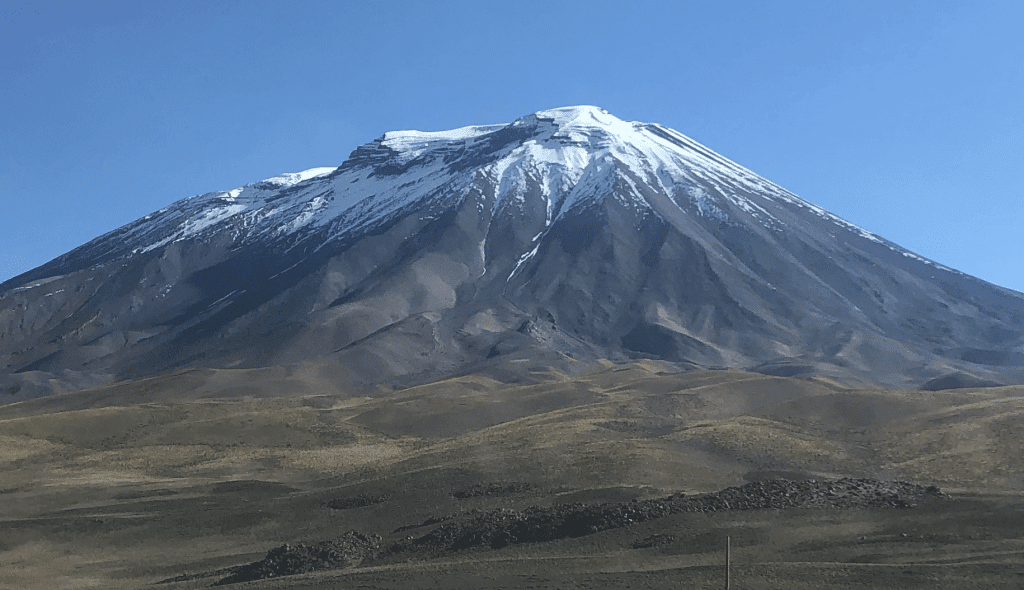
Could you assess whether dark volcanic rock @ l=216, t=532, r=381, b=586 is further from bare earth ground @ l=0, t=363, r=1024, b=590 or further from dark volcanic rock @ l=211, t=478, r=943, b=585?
bare earth ground @ l=0, t=363, r=1024, b=590

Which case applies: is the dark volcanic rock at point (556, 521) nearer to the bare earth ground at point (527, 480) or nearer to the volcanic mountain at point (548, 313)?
the bare earth ground at point (527, 480)

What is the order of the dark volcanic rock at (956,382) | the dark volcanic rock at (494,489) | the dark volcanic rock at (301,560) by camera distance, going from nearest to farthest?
the dark volcanic rock at (301,560) < the dark volcanic rock at (494,489) < the dark volcanic rock at (956,382)

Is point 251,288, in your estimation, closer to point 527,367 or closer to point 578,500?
point 527,367

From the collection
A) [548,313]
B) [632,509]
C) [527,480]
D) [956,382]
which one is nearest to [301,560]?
[632,509]

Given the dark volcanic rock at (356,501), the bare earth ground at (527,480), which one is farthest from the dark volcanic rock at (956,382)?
the dark volcanic rock at (356,501)

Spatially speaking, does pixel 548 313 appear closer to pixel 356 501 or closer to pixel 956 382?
pixel 956 382

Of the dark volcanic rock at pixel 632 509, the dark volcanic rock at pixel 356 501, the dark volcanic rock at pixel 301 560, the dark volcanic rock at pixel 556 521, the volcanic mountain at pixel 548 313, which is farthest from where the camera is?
the volcanic mountain at pixel 548 313

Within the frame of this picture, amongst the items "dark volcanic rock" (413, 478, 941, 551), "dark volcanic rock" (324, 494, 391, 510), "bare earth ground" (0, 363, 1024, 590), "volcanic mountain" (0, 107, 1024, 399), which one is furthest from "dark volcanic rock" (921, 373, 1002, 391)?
"dark volcanic rock" (324, 494, 391, 510)

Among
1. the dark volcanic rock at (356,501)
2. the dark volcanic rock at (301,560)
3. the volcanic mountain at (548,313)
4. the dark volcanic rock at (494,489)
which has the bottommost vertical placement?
the dark volcanic rock at (301,560)
